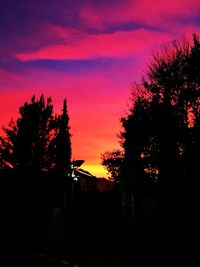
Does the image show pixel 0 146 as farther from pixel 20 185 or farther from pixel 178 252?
pixel 178 252

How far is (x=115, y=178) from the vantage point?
3591cm

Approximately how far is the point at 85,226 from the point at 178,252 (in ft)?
51.5

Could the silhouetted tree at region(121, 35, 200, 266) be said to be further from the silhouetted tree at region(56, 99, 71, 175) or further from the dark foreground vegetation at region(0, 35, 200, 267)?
the silhouetted tree at region(56, 99, 71, 175)

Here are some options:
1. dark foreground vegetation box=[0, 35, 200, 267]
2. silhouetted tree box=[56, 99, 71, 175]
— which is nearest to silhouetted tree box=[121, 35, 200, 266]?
dark foreground vegetation box=[0, 35, 200, 267]

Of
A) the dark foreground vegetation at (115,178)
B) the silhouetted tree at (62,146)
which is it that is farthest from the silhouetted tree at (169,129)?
the silhouetted tree at (62,146)

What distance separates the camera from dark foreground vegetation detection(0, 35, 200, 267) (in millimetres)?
20859

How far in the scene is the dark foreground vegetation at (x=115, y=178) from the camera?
20.9 m

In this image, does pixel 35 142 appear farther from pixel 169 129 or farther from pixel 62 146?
pixel 169 129

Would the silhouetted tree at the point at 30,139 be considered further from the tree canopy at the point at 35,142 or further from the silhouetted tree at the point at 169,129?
the silhouetted tree at the point at 169,129

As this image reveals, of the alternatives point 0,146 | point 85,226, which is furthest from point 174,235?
point 0,146

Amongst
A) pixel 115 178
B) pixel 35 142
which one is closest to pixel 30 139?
pixel 35 142

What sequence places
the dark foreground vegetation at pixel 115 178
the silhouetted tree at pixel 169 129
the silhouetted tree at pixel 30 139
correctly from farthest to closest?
the silhouetted tree at pixel 30 139
the silhouetted tree at pixel 169 129
the dark foreground vegetation at pixel 115 178

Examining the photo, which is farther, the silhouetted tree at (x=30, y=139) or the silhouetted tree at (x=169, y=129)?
the silhouetted tree at (x=30, y=139)

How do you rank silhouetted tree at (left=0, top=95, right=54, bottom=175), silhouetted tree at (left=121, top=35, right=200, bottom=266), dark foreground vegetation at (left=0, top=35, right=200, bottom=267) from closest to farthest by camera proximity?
dark foreground vegetation at (left=0, top=35, right=200, bottom=267) < silhouetted tree at (left=121, top=35, right=200, bottom=266) < silhouetted tree at (left=0, top=95, right=54, bottom=175)
